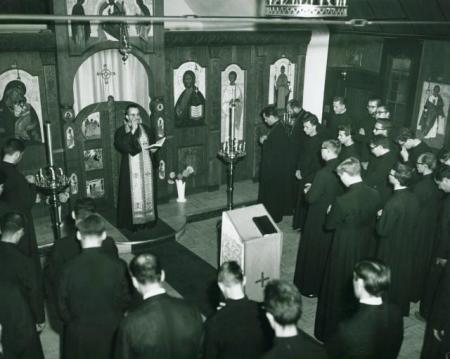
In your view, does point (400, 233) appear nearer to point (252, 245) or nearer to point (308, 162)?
point (252, 245)

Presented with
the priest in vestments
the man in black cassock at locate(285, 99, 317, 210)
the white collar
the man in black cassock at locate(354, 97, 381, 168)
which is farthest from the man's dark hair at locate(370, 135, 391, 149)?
the white collar

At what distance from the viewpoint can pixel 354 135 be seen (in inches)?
407

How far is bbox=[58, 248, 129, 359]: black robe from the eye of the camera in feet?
13.3

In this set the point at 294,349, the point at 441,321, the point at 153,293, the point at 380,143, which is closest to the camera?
the point at 294,349

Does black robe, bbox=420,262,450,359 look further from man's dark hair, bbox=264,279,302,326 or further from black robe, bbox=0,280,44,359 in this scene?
black robe, bbox=0,280,44,359

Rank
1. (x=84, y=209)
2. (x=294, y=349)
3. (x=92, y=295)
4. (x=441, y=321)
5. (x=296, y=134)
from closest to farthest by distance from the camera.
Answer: (x=294, y=349) < (x=92, y=295) < (x=441, y=321) < (x=84, y=209) < (x=296, y=134)

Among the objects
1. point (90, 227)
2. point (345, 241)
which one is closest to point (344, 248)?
point (345, 241)

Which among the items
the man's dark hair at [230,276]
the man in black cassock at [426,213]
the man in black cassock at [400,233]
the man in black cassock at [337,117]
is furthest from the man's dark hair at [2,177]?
the man in black cassock at [337,117]

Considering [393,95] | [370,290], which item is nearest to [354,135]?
[393,95]

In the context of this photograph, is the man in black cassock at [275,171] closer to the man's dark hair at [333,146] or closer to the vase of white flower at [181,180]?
the vase of white flower at [181,180]

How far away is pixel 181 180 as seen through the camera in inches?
382

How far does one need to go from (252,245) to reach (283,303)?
2.41 metres

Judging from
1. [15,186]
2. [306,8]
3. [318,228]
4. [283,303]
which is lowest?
[318,228]

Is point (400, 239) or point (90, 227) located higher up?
point (90, 227)
